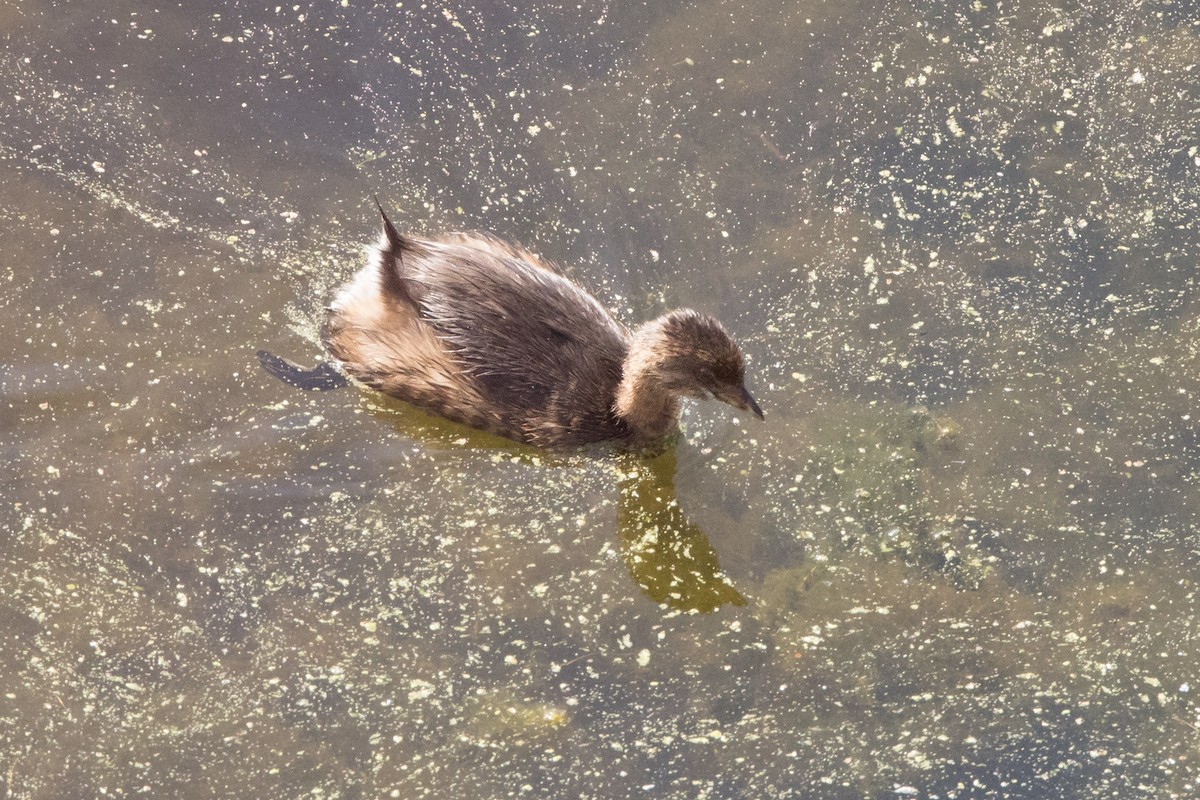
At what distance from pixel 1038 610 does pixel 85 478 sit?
9.91 ft

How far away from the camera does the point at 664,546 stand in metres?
4.37

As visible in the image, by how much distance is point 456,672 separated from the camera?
13.3 feet

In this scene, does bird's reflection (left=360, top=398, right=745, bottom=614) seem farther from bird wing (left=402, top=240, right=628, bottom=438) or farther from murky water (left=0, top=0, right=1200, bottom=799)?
bird wing (left=402, top=240, right=628, bottom=438)

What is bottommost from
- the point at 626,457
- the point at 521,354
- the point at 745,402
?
the point at 626,457

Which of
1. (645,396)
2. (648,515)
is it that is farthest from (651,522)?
(645,396)

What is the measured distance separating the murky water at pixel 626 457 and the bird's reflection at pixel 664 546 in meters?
0.01

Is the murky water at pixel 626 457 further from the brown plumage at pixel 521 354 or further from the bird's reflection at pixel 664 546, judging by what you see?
the brown plumage at pixel 521 354

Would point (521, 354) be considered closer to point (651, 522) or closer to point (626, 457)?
point (626, 457)

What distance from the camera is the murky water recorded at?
3.95 meters

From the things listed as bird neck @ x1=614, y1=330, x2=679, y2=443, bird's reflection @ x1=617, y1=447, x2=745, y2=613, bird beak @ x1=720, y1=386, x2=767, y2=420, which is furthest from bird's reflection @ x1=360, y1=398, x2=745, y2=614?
bird beak @ x1=720, y1=386, x2=767, y2=420

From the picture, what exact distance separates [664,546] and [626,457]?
0.38 metres

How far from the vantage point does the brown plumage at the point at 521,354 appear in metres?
4.36

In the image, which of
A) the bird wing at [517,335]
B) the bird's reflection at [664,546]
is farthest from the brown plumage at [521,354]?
the bird's reflection at [664,546]

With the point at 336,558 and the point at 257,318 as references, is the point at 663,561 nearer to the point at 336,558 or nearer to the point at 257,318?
the point at 336,558
